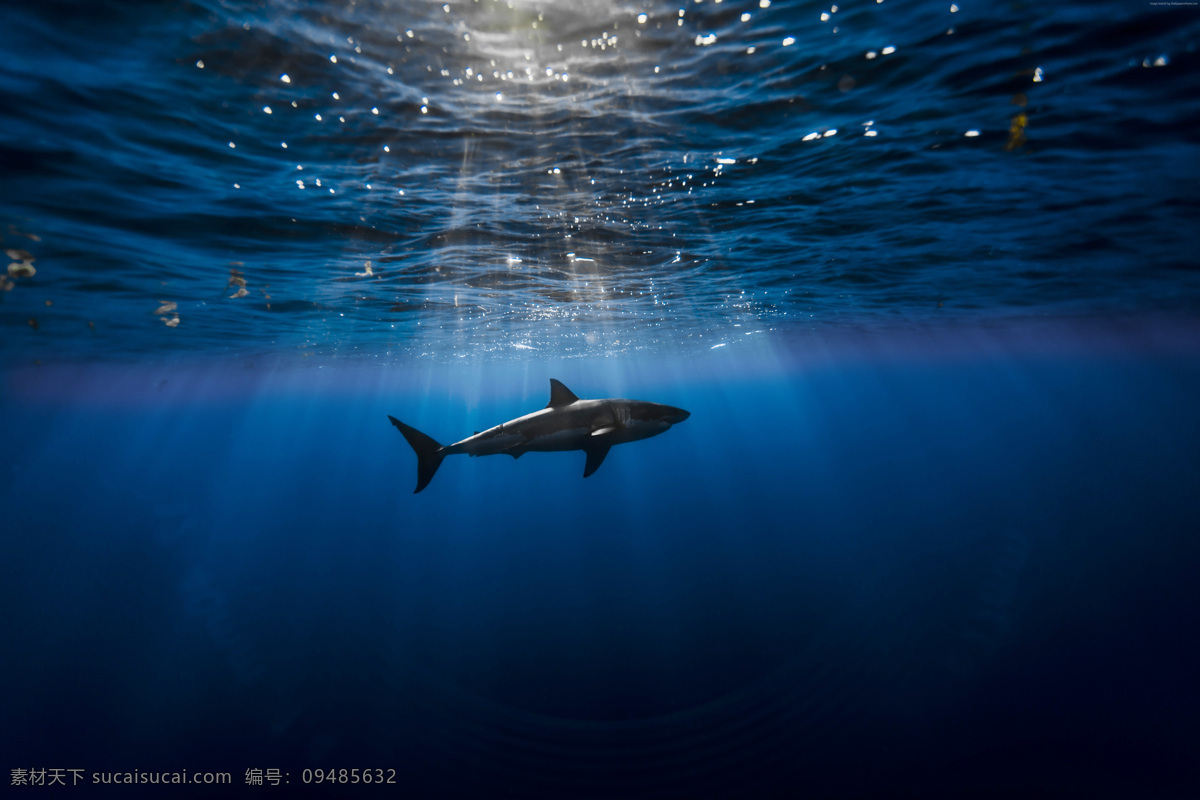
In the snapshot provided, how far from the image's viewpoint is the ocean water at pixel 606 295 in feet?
18.7

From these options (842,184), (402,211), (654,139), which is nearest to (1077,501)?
(842,184)

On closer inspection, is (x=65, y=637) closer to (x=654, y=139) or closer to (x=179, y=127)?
(x=179, y=127)

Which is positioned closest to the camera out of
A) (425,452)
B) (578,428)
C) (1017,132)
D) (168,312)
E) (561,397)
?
(1017,132)

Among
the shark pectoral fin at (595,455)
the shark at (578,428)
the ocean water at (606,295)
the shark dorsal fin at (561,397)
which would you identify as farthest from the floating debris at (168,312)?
the shark pectoral fin at (595,455)

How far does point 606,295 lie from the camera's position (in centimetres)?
1931

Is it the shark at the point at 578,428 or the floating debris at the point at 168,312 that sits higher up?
the floating debris at the point at 168,312

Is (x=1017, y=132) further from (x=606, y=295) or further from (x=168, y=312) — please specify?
(x=168, y=312)

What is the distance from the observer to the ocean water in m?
5.71

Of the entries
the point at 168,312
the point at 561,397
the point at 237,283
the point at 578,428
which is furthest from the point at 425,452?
the point at 168,312

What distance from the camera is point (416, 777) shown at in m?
11.2

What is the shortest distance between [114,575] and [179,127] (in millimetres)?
36960

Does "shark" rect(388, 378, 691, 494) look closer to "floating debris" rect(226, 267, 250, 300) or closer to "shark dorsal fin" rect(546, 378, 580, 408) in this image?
"shark dorsal fin" rect(546, 378, 580, 408)

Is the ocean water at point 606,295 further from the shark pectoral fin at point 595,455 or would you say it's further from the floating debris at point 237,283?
the shark pectoral fin at point 595,455

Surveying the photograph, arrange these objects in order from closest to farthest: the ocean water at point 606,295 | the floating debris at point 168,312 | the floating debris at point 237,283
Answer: the ocean water at point 606,295, the floating debris at point 237,283, the floating debris at point 168,312
